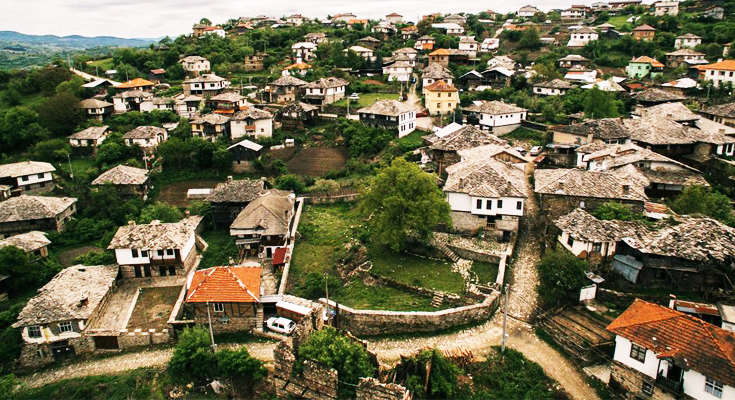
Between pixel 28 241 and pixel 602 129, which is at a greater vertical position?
pixel 602 129

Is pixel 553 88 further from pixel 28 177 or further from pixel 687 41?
pixel 28 177

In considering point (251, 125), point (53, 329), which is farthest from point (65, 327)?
point (251, 125)

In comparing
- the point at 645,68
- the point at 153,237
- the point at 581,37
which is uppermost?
the point at 581,37

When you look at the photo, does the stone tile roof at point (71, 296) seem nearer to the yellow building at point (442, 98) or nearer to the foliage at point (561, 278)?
the foliage at point (561, 278)

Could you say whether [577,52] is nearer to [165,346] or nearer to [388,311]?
[388,311]

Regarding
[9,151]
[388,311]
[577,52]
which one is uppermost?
[577,52]

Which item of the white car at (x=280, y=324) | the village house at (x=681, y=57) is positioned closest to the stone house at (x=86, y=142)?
the white car at (x=280, y=324)

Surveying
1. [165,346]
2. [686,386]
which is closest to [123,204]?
[165,346]
